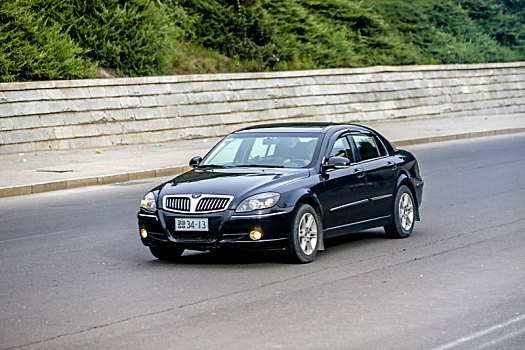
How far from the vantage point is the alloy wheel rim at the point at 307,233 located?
393 inches

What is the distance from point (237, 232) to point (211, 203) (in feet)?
1.25

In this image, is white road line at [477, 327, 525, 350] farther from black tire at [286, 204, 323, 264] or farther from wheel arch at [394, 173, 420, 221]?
wheel arch at [394, 173, 420, 221]

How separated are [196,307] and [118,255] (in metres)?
3.10

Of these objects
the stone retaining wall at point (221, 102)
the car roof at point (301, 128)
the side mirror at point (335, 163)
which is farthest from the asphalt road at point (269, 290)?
the stone retaining wall at point (221, 102)

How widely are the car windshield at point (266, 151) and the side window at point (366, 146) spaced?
28.0 inches

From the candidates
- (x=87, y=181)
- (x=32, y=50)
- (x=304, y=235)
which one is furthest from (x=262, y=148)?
(x=32, y=50)

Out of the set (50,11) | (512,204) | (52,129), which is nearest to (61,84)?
(52,129)

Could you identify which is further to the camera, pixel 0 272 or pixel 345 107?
pixel 345 107

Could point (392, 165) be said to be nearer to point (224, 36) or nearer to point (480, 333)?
point (480, 333)

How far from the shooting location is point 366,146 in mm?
11766

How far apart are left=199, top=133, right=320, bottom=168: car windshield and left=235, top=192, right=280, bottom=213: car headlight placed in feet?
3.14

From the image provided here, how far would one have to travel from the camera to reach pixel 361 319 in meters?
7.37

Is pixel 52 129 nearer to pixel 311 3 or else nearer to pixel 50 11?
pixel 50 11

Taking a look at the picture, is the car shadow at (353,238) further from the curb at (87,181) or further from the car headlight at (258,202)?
the curb at (87,181)
